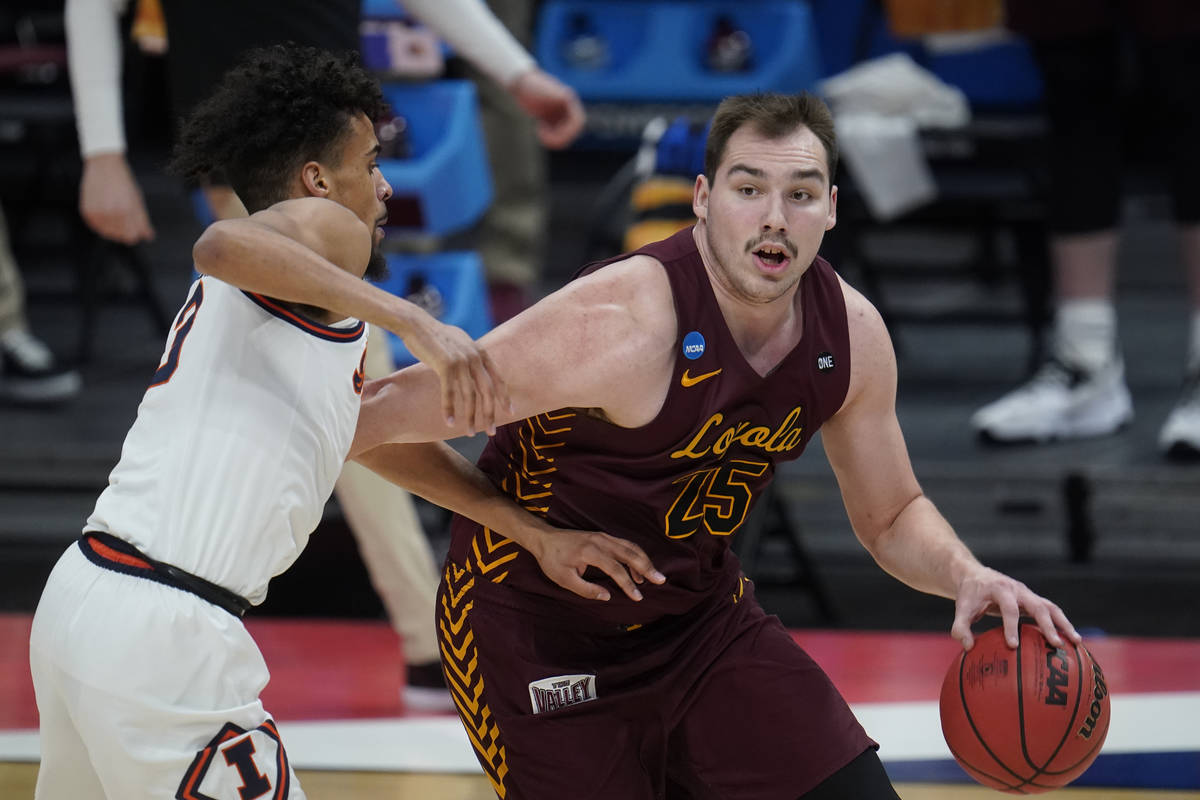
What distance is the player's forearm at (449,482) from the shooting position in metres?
2.64

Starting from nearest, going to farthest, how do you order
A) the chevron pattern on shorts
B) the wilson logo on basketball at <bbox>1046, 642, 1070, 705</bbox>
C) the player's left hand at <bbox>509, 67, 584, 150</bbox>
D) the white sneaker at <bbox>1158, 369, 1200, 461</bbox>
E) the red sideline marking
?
the wilson logo on basketball at <bbox>1046, 642, 1070, 705</bbox>
the chevron pattern on shorts
the player's left hand at <bbox>509, 67, 584, 150</bbox>
the red sideline marking
the white sneaker at <bbox>1158, 369, 1200, 461</bbox>

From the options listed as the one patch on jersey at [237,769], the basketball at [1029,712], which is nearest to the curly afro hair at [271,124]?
the one patch on jersey at [237,769]

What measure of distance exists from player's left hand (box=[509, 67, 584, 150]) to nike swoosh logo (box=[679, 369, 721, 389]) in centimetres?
146

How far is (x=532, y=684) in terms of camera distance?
8.61ft

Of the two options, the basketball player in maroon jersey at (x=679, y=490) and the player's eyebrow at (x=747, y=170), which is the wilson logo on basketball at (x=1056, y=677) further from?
the player's eyebrow at (x=747, y=170)

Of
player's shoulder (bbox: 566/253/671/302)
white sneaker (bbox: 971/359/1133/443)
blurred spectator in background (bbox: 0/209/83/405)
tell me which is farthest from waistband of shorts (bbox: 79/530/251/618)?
blurred spectator in background (bbox: 0/209/83/405)

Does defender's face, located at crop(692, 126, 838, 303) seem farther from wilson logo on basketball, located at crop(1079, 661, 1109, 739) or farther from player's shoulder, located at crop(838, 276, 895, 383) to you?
wilson logo on basketball, located at crop(1079, 661, 1109, 739)

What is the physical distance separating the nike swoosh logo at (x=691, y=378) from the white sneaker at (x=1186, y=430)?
2.75m

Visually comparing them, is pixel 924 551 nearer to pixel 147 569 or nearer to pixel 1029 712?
pixel 1029 712

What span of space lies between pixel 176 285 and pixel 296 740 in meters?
3.59

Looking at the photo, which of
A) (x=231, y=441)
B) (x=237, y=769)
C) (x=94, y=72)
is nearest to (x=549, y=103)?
(x=94, y=72)

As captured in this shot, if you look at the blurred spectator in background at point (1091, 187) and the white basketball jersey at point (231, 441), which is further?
the blurred spectator in background at point (1091, 187)

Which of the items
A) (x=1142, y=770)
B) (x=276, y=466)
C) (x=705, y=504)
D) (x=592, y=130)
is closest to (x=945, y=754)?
(x=1142, y=770)

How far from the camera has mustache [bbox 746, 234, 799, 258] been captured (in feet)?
8.04
